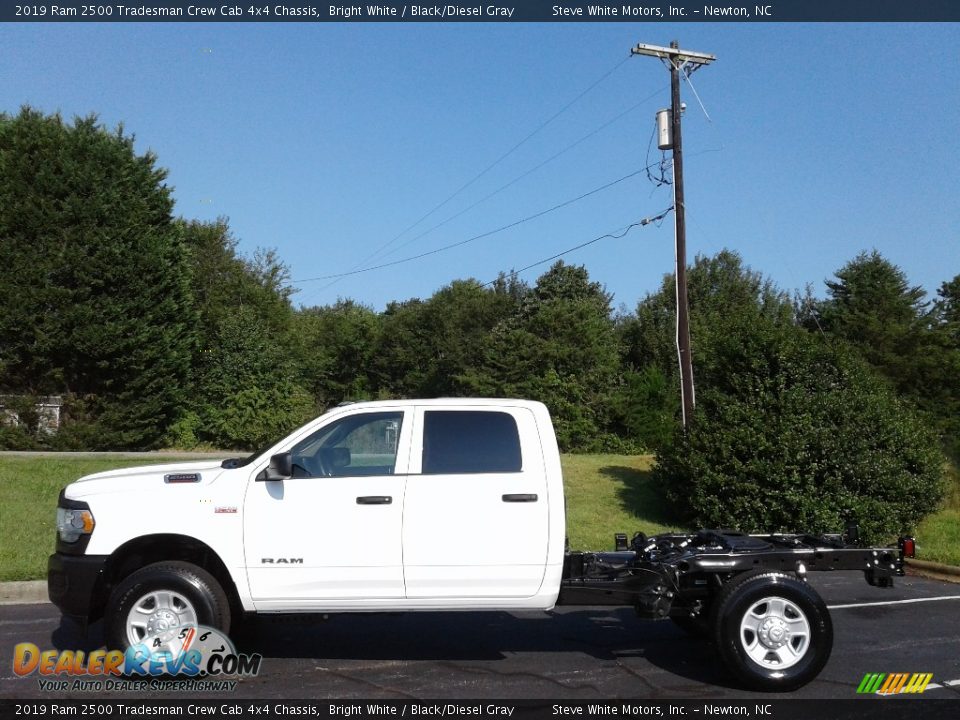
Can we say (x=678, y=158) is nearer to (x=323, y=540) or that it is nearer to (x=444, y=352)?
(x=323, y=540)

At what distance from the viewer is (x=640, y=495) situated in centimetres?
1609

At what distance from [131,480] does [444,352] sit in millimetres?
43892

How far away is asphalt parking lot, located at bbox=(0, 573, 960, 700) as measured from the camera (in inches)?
238

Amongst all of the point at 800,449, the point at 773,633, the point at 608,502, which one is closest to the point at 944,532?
the point at 800,449

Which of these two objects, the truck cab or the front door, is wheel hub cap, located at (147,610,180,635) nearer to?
the truck cab

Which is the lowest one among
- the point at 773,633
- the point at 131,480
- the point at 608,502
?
the point at 773,633

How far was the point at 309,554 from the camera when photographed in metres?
6.09

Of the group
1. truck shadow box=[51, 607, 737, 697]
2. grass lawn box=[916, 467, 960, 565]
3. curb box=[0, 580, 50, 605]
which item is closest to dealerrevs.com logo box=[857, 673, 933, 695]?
truck shadow box=[51, 607, 737, 697]

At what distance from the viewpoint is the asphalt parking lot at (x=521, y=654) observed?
19.8 ft

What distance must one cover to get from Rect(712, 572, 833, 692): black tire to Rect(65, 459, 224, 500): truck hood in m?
3.67

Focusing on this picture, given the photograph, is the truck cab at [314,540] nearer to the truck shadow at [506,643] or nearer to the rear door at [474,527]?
the rear door at [474,527]

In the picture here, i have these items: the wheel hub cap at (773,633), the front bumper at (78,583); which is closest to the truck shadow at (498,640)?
the wheel hub cap at (773,633)

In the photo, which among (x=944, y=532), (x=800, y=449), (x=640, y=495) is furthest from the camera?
(x=640, y=495)

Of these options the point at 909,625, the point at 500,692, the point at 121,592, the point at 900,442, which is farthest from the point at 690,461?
the point at 121,592
